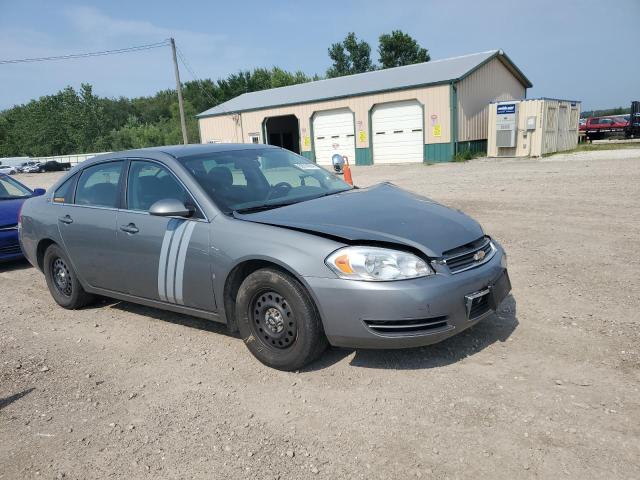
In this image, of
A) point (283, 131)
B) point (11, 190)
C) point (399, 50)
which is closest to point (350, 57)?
point (399, 50)

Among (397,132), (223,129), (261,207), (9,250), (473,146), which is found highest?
(223,129)

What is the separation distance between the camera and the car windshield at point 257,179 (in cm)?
412

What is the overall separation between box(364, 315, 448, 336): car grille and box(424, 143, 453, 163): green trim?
865 inches

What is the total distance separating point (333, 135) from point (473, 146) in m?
7.61

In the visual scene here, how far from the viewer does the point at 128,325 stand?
16.1 ft

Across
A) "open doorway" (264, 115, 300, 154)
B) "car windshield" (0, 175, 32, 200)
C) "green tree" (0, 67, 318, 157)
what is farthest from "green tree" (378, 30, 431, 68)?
"car windshield" (0, 175, 32, 200)

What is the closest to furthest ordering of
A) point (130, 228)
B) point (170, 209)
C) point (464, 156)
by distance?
point (170, 209), point (130, 228), point (464, 156)

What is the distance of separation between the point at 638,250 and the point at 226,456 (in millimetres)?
5461

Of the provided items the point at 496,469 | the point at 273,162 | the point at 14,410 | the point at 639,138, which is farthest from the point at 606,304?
the point at 639,138

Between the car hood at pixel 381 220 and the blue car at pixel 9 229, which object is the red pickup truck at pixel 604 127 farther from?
the blue car at pixel 9 229

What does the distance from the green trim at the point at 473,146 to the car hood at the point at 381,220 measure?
2145 cm

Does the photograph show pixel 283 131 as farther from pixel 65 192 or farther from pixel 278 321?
pixel 278 321

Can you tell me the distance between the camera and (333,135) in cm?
2872

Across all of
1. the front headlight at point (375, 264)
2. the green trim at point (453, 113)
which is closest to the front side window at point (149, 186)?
the front headlight at point (375, 264)
